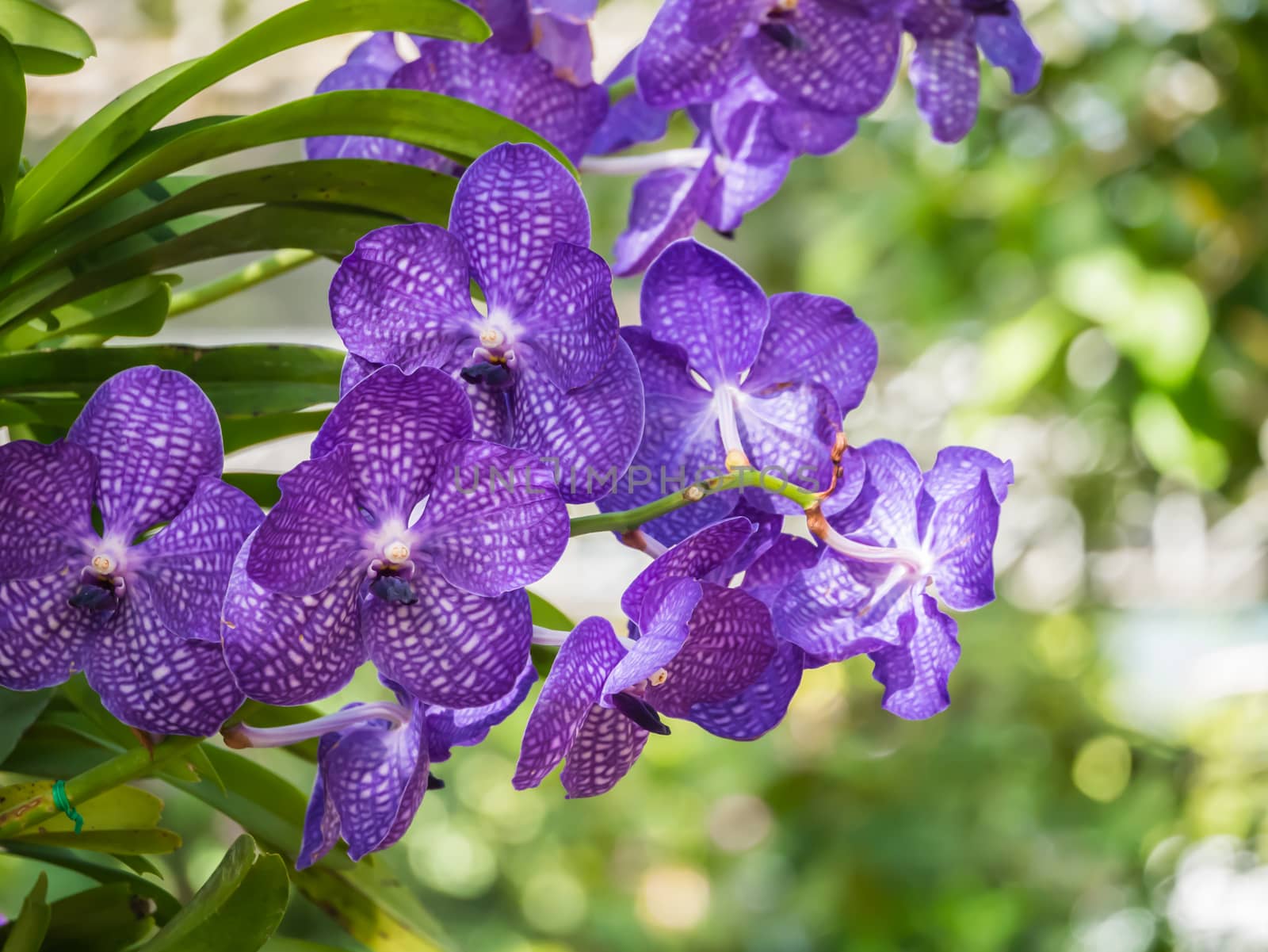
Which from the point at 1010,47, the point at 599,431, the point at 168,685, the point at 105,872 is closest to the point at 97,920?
the point at 105,872

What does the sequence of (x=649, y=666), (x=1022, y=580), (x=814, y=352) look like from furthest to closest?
(x=1022, y=580)
(x=814, y=352)
(x=649, y=666)

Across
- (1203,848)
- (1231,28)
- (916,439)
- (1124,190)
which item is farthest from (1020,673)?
(1231,28)

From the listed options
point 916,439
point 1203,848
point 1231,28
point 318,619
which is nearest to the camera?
point 318,619

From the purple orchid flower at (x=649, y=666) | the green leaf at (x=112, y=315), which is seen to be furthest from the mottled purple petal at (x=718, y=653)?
the green leaf at (x=112, y=315)

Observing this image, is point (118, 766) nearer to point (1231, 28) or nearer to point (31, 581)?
point (31, 581)

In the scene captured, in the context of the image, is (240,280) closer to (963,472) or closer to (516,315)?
(516,315)

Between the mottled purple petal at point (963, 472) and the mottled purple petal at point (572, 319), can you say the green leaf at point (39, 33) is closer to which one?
the mottled purple petal at point (572, 319)

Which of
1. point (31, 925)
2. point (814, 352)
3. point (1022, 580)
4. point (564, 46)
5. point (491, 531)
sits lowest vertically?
point (31, 925)
